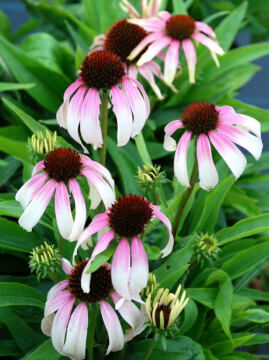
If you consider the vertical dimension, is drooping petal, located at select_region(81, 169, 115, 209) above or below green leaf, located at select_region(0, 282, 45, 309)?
above

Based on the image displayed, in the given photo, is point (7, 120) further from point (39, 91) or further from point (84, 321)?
point (84, 321)

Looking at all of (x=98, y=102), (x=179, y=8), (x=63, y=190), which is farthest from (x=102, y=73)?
(x=179, y=8)

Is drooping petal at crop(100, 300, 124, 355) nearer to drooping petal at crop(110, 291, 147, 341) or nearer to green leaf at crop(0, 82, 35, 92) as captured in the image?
drooping petal at crop(110, 291, 147, 341)

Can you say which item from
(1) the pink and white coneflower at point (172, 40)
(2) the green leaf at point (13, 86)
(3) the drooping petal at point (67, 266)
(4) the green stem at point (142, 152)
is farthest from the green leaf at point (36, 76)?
(3) the drooping petal at point (67, 266)

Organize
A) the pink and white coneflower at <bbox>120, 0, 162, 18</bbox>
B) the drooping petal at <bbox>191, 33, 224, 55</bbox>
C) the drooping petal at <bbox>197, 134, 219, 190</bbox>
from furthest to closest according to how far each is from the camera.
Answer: the pink and white coneflower at <bbox>120, 0, 162, 18</bbox>
the drooping petal at <bbox>191, 33, 224, 55</bbox>
the drooping petal at <bbox>197, 134, 219, 190</bbox>

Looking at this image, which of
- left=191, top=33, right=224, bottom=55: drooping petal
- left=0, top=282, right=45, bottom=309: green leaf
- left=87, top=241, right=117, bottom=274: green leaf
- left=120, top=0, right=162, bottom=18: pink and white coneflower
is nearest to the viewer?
left=87, top=241, right=117, bottom=274: green leaf

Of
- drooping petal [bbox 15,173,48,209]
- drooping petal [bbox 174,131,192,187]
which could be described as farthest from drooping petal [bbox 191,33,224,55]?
drooping petal [bbox 15,173,48,209]

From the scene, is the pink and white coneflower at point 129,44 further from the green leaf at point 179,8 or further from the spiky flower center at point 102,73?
the spiky flower center at point 102,73

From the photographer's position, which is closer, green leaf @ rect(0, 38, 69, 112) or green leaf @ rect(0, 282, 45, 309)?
green leaf @ rect(0, 282, 45, 309)
